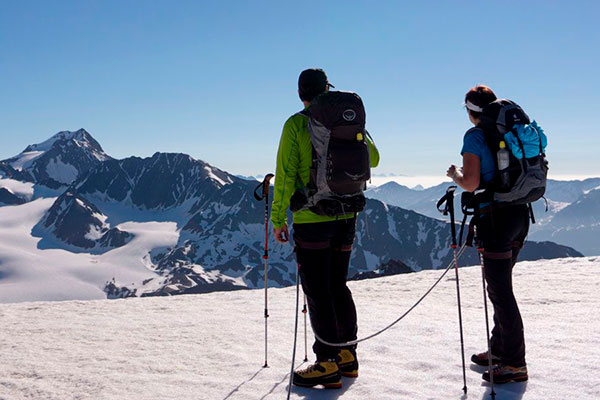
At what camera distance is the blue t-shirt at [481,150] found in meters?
5.59

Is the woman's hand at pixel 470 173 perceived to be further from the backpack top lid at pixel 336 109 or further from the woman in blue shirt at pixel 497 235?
the backpack top lid at pixel 336 109

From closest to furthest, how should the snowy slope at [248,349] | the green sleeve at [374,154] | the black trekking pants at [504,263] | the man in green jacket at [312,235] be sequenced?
the black trekking pants at [504,263] < the man in green jacket at [312,235] < the snowy slope at [248,349] < the green sleeve at [374,154]

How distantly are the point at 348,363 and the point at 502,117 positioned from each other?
11.9 ft

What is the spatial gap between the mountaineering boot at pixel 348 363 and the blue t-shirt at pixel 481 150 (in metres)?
2.85

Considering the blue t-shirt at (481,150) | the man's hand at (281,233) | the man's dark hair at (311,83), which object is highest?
the man's dark hair at (311,83)

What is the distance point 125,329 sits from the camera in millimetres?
10164

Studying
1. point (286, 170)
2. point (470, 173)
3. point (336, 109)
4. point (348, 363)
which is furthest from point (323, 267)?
point (470, 173)

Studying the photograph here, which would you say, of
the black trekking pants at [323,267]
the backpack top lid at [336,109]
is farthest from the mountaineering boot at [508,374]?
the backpack top lid at [336,109]

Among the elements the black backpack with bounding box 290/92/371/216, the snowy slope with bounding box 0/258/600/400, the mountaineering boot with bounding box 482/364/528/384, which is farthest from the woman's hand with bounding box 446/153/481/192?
the snowy slope with bounding box 0/258/600/400

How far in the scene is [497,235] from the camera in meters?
5.67

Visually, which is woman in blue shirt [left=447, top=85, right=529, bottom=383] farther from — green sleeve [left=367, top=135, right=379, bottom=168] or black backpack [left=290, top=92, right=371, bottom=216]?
black backpack [left=290, top=92, right=371, bottom=216]

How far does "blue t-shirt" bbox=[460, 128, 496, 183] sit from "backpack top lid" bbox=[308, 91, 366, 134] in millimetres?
1295

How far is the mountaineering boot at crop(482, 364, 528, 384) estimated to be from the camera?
579 centimetres

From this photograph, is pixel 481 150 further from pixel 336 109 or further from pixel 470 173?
pixel 336 109
